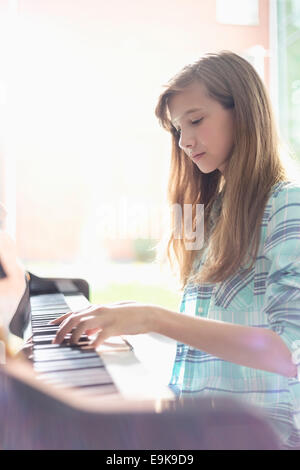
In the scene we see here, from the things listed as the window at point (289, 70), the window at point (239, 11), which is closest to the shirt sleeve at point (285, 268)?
the window at point (289, 70)

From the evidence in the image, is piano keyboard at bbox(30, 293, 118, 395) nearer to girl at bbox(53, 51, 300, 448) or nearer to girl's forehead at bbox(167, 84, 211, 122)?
girl at bbox(53, 51, 300, 448)

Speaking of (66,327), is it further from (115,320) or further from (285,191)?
(285,191)

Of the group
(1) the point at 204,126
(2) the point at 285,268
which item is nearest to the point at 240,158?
(1) the point at 204,126

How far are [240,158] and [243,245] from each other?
0.18 m

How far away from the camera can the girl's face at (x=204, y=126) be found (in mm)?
947

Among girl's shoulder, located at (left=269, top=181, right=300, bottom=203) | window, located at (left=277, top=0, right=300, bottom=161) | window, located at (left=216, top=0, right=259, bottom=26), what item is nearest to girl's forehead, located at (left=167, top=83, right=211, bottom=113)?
girl's shoulder, located at (left=269, top=181, right=300, bottom=203)

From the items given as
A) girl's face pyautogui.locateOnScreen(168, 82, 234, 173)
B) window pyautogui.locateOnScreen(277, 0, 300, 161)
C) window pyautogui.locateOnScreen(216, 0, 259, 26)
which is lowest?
girl's face pyautogui.locateOnScreen(168, 82, 234, 173)

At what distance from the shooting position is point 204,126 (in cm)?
94

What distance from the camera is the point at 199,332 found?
641 mm

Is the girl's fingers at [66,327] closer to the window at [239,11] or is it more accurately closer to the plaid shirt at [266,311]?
the plaid shirt at [266,311]

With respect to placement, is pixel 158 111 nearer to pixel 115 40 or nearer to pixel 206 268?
pixel 206 268

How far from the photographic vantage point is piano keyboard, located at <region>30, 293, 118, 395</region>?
19.6 inches

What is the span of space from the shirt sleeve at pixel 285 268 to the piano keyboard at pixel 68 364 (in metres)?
0.29

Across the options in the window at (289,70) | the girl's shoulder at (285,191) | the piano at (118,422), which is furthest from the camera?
the window at (289,70)
